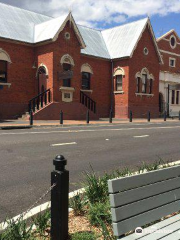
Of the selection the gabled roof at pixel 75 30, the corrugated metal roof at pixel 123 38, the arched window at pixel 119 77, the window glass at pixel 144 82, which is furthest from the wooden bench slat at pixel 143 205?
the window glass at pixel 144 82

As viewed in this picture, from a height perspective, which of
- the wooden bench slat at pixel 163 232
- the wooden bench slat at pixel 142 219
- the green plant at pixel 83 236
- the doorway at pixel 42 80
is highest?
the doorway at pixel 42 80

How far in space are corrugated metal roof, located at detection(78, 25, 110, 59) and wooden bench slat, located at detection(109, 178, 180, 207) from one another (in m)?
25.7

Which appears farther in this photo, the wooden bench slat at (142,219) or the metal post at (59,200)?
the metal post at (59,200)

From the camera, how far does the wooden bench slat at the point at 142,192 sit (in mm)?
2506

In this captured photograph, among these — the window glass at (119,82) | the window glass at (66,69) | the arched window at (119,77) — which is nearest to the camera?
the window glass at (66,69)

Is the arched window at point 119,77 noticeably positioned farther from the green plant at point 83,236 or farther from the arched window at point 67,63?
the green plant at point 83,236

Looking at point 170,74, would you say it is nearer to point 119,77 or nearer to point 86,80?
point 119,77

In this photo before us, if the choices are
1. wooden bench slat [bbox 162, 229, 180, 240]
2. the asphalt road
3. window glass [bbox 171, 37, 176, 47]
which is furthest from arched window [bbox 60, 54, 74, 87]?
wooden bench slat [bbox 162, 229, 180, 240]

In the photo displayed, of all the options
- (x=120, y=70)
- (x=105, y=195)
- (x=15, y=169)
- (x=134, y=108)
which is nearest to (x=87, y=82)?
(x=120, y=70)

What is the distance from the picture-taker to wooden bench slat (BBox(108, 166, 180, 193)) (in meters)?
2.50

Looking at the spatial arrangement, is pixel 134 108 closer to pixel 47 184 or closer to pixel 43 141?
pixel 43 141

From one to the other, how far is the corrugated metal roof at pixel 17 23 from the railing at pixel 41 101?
483cm

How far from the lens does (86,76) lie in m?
28.6

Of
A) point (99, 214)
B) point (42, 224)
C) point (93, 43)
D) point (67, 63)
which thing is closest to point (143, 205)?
point (99, 214)
